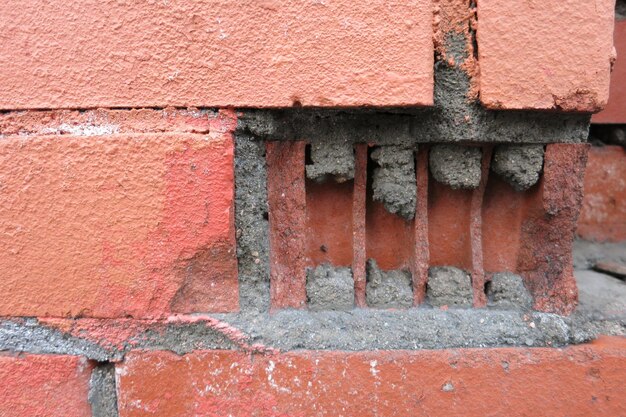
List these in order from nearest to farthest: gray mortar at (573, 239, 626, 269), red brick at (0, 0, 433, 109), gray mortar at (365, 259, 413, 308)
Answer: red brick at (0, 0, 433, 109), gray mortar at (365, 259, 413, 308), gray mortar at (573, 239, 626, 269)

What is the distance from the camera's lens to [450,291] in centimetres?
83

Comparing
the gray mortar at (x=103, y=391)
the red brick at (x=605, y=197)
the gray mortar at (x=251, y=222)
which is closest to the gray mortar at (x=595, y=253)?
the red brick at (x=605, y=197)

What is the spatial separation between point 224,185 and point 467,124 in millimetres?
456

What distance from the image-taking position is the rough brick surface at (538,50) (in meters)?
0.73

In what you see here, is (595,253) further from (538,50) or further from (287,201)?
(287,201)

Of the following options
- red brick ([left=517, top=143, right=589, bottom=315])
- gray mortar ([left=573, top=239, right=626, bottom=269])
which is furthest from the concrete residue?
gray mortar ([left=573, top=239, right=626, bottom=269])

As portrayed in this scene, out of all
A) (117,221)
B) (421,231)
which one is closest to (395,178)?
(421,231)

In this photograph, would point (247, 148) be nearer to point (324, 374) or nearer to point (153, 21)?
point (153, 21)

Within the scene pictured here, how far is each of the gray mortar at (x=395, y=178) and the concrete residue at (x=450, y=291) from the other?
157mm

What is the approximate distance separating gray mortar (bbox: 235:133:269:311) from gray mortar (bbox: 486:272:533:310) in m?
0.46

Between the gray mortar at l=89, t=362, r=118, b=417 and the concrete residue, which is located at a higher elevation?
the concrete residue

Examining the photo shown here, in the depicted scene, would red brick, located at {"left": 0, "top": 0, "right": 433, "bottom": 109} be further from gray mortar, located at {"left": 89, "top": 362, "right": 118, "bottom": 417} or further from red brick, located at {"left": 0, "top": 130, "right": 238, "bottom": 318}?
gray mortar, located at {"left": 89, "top": 362, "right": 118, "bottom": 417}

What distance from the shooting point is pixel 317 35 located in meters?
0.71

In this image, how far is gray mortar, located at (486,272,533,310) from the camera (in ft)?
2.71
